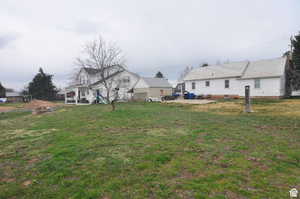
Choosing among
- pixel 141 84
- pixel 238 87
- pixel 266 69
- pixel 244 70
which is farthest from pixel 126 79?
pixel 266 69

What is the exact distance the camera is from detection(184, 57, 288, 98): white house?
63.7 feet

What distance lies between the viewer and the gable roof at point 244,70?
19.9 metres

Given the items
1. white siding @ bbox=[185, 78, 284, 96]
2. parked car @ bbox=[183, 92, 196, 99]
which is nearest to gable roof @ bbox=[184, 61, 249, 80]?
white siding @ bbox=[185, 78, 284, 96]

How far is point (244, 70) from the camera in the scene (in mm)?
22219

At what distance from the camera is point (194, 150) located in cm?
436

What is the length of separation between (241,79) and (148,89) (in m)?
12.8

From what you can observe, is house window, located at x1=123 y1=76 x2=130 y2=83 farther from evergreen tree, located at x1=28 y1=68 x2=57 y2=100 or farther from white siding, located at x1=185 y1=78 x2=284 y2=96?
evergreen tree, located at x1=28 y1=68 x2=57 y2=100

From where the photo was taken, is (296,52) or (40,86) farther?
(40,86)

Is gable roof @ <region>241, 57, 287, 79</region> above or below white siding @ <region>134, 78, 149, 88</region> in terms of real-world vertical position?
above

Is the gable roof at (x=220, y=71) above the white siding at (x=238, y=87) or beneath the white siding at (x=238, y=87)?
above

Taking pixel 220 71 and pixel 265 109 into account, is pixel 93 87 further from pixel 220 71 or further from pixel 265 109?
pixel 265 109

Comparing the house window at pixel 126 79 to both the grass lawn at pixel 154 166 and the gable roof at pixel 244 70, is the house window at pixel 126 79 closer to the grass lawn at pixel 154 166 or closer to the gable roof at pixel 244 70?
the gable roof at pixel 244 70

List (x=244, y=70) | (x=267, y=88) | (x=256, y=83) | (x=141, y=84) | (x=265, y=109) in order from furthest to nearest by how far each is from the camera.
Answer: (x=141, y=84) < (x=244, y=70) < (x=256, y=83) < (x=267, y=88) < (x=265, y=109)

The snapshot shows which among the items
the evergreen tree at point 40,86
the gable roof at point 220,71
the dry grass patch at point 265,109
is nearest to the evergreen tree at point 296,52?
the gable roof at point 220,71
